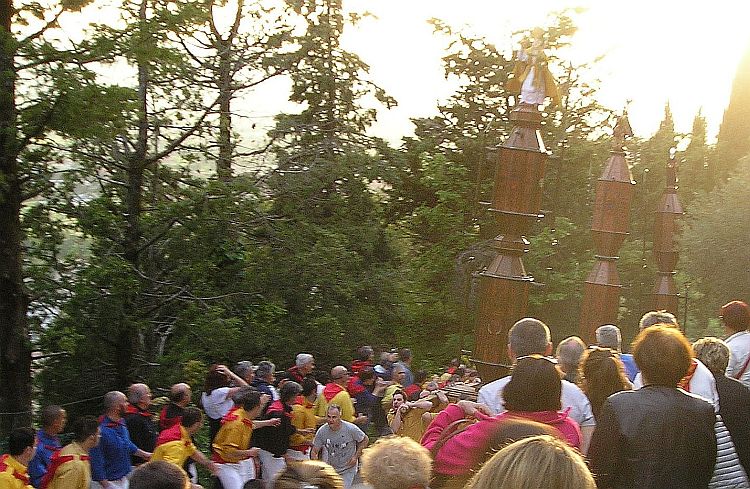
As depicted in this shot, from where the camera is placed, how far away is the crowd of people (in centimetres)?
352

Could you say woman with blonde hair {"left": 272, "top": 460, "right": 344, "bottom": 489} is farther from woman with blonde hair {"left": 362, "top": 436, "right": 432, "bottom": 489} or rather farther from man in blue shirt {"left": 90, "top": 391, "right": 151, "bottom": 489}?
man in blue shirt {"left": 90, "top": 391, "right": 151, "bottom": 489}

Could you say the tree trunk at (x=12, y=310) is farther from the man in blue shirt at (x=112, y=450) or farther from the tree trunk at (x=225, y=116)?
the tree trunk at (x=225, y=116)

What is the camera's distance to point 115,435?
27.7ft

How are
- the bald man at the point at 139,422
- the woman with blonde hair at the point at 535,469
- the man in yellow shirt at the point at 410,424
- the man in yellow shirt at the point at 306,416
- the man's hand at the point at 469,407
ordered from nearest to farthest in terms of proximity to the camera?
the woman with blonde hair at the point at 535,469 → the man's hand at the point at 469,407 → the man in yellow shirt at the point at 410,424 → the bald man at the point at 139,422 → the man in yellow shirt at the point at 306,416

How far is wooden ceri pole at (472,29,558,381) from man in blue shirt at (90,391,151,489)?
403 cm

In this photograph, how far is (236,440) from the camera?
861 centimetres

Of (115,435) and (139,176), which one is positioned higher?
(139,176)

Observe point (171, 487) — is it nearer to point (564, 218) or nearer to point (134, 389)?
point (134, 389)

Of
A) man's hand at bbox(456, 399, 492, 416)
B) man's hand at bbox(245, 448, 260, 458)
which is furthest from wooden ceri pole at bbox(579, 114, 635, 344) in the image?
man's hand at bbox(456, 399, 492, 416)

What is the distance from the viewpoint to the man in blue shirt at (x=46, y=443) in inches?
308

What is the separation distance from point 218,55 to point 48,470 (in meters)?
16.0

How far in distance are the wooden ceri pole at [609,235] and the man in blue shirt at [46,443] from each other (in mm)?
10186

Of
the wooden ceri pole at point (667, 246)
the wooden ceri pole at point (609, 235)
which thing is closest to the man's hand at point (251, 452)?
the wooden ceri pole at point (609, 235)

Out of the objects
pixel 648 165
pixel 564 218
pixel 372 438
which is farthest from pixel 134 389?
pixel 648 165
